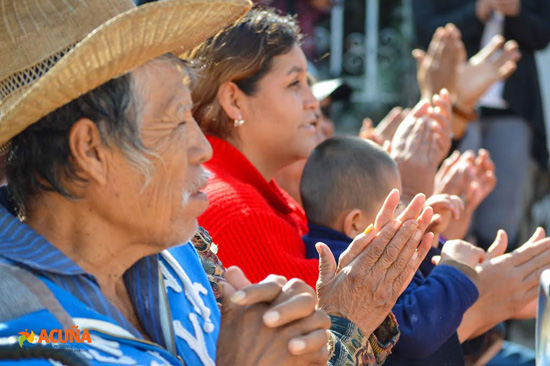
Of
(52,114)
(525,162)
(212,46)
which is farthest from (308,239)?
(525,162)

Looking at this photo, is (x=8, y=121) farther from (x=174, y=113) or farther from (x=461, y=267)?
(x=461, y=267)

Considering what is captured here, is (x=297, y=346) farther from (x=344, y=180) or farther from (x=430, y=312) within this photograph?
(x=344, y=180)

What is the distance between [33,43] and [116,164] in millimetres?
287

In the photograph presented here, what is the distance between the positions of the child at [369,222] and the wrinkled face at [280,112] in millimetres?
164

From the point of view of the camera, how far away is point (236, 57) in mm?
3041

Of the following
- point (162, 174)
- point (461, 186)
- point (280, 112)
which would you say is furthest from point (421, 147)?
point (162, 174)

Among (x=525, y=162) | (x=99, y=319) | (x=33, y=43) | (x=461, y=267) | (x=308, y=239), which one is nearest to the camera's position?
(x=99, y=319)

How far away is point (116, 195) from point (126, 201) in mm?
23

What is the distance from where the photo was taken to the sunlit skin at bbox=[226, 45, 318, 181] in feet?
10.2

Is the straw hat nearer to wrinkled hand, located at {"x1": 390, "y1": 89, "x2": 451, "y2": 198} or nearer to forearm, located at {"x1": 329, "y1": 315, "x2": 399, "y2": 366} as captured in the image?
forearm, located at {"x1": 329, "y1": 315, "x2": 399, "y2": 366}

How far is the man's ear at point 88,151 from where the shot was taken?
1.73 m

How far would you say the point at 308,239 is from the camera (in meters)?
2.87

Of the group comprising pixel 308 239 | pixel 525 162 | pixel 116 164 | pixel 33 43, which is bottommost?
pixel 525 162

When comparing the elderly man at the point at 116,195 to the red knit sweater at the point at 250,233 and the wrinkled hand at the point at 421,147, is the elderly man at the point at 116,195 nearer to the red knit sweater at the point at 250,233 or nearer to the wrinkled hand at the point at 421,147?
the red knit sweater at the point at 250,233
